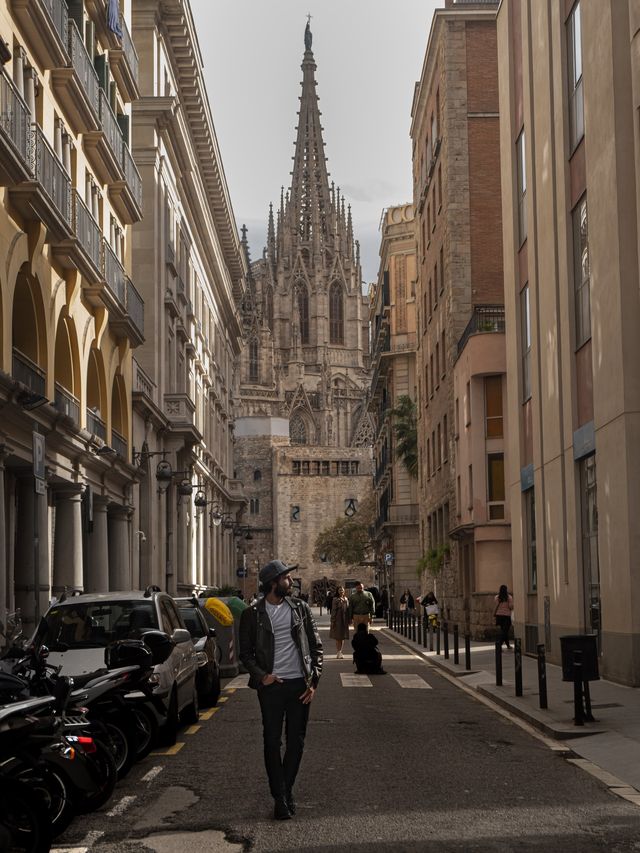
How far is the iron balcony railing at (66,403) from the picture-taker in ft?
82.7

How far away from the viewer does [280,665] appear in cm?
960

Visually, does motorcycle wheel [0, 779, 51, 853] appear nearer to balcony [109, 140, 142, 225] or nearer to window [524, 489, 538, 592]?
window [524, 489, 538, 592]

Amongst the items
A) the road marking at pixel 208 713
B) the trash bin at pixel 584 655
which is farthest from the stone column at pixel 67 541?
the trash bin at pixel 584 655

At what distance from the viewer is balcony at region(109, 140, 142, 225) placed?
104ft

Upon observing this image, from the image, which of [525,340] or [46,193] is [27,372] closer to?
[46,193]

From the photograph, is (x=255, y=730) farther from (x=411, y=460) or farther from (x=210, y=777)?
(x=411, y=460)

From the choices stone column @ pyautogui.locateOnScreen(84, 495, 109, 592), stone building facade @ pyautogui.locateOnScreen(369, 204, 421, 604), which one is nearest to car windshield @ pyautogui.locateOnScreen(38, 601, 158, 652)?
stone column @ pyautogui.locateOnScreen(84, 495, 109, 592)

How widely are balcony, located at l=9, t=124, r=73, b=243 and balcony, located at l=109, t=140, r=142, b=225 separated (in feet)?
20.4

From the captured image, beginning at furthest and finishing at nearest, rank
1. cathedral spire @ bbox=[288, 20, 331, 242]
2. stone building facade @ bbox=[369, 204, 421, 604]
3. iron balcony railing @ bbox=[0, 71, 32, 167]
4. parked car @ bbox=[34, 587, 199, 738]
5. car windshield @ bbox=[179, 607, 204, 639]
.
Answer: cathedral spire @ bbox=[288, 20, 331, 242] < stone building facade @ bbox=[369, 204, 421, 604] < iron balcony railing @ bbox=[0, 71, 32, 167] < car windshield @ bbox=[179, 607, 204, 639] < parked car @ bbox=[34, 587, 199, 738]

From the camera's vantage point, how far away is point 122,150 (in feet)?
105

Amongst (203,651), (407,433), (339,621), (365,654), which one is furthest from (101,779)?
(407,433)

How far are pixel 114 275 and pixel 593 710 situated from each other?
59.2 ft

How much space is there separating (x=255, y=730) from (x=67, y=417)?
383 inches

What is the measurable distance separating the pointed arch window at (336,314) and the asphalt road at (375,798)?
171 m
